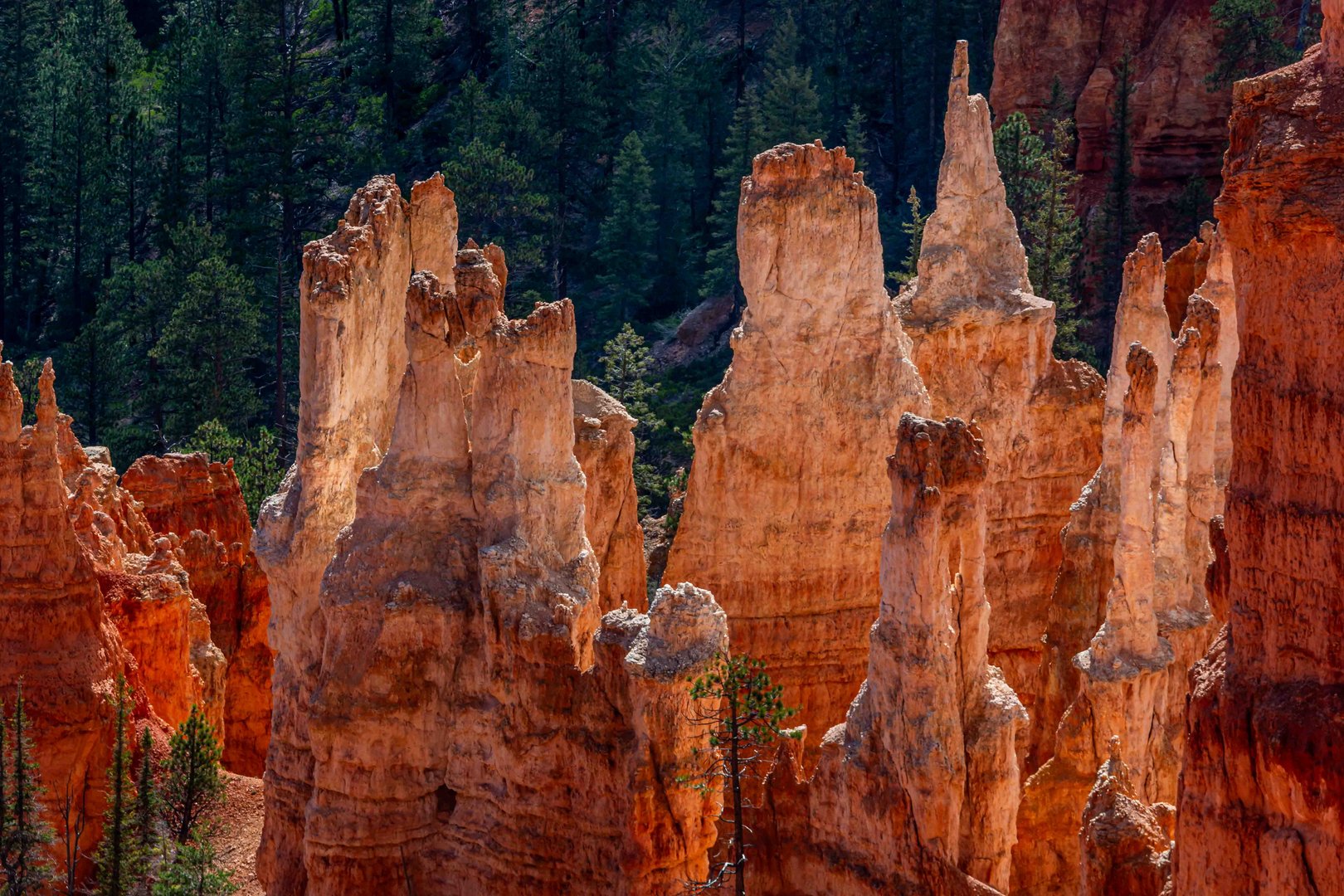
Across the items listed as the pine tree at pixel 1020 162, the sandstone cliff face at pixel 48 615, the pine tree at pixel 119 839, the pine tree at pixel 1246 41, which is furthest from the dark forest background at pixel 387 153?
the pine tree at pixel 119 839

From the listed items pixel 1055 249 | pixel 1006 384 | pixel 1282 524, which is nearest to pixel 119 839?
pixel 1006 384

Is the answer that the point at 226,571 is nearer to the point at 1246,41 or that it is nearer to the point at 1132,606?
the point at 1132,606

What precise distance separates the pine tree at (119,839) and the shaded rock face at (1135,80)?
106ft

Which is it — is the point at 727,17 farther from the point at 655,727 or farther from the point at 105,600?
the point at 655,727

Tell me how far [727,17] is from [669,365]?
62.5 feet

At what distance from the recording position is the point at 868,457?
30.4 meters

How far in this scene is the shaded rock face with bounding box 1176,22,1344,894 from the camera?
13.7 m

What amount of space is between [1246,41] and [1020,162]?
6.71 metres

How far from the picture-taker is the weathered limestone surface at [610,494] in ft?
101

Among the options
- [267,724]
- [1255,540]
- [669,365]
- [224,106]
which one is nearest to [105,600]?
[267,724]

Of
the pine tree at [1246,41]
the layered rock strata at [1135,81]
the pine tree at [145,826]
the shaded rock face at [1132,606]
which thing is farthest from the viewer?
the layered rock strata at [1135,81]

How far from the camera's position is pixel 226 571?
4356cm

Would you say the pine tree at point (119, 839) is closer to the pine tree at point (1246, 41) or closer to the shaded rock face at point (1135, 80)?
the shaded rock face at point (1135, 80)

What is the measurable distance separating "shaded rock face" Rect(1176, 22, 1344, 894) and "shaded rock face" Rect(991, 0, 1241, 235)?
39.4m
